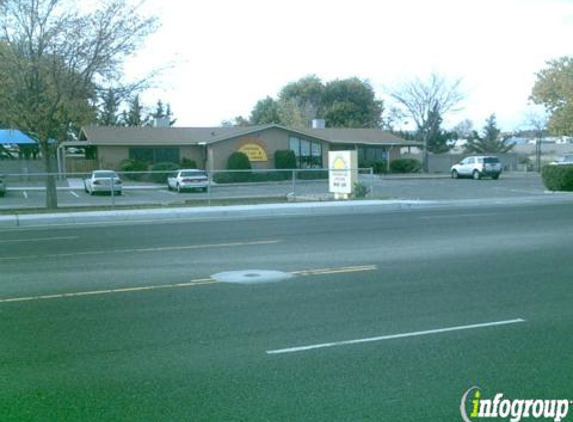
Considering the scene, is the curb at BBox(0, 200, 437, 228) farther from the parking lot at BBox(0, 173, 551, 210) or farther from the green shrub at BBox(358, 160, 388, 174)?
the green shrub at BBox(358, 160, 388, 174)

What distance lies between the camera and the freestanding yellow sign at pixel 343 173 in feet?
95.5

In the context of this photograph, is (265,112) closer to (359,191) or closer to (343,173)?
(343,173)

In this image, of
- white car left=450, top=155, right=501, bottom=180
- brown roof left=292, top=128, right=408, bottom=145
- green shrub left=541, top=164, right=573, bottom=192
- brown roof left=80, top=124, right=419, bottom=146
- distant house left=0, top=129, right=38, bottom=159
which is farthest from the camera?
brown roof left=292, top=128, right=408, bottom=145

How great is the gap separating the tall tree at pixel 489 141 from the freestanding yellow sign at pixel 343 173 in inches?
1858

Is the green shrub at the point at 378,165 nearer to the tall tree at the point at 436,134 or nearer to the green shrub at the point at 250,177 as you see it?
the tall tree at the point at 436,134

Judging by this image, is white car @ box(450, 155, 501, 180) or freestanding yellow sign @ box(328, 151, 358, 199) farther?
white car @ box(450, 155, 501, 180)

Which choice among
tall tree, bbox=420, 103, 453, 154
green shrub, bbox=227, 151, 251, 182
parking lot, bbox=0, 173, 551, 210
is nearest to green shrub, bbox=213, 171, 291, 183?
green shrub, bbox=227, 151, 251, 182

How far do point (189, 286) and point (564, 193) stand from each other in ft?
88.9

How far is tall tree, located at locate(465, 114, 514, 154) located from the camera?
243 ft

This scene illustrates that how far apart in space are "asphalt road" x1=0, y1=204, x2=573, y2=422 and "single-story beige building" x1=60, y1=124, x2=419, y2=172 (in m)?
37.0

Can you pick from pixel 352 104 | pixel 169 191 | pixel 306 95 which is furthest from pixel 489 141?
pixel 169 191

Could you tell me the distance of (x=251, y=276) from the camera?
10.7 metres

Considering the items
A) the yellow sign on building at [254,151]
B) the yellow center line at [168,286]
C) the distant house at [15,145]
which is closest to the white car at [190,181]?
the yellow sign on building at [254,151]

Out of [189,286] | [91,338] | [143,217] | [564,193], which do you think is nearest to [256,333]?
[91,338]
